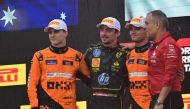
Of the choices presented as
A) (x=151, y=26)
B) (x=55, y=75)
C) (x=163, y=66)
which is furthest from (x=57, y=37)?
(x=163, y=66)

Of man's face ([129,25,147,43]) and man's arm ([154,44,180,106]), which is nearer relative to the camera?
man's arm ([154,44,180,106])

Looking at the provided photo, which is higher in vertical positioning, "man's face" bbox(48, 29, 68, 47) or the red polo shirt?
"man's face" bbox(48, 29, 68, 47)

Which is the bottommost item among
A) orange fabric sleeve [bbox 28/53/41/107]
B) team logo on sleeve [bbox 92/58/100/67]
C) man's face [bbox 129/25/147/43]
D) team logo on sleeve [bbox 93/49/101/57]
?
orange fabric sleeve [bbox 28/53/41/107]

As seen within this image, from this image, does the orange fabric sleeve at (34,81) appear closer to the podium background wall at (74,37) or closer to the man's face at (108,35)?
the man's face at (108,35)

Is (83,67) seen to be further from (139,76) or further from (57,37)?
(139,76)

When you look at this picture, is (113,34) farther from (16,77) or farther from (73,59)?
(16,77)

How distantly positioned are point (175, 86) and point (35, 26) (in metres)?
2.84

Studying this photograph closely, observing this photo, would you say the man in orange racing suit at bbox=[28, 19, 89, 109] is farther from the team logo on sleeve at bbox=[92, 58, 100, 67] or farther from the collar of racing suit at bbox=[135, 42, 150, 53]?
the collar of racing suit at bbox=[135, 42, 150, 53]

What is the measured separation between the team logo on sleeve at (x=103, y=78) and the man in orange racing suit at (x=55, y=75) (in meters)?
0.28

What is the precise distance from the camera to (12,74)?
236 inches

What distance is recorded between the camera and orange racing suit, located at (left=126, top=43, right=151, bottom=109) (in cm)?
427

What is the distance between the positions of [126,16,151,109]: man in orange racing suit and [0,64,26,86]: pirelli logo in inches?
78.8

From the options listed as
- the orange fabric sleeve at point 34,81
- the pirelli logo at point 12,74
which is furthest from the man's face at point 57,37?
the pirelli logo at point 12,74

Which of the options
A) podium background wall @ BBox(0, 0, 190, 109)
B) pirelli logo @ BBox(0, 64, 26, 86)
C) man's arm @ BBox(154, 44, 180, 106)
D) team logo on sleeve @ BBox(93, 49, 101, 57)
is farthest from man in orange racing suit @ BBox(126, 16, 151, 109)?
pirelli logo @ BBox(0, 64, 26, 86)
